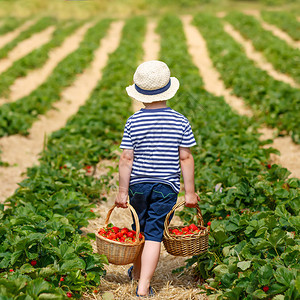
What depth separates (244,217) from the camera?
143 inches

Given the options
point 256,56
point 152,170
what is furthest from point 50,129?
point 256,56

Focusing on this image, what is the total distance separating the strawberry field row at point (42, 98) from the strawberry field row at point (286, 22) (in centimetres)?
979

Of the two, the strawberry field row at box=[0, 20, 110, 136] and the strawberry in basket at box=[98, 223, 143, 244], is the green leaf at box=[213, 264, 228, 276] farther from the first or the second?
the strawberry field row at box=[0, 20, 110, 136]

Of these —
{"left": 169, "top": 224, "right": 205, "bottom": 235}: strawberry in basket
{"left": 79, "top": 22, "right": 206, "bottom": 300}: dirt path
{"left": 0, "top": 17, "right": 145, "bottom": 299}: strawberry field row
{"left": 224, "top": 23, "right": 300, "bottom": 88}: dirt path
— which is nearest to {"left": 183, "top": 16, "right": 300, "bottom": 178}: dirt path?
{"left": 224, "top": 23, "right": 300, "bottom": 88}: dirt path

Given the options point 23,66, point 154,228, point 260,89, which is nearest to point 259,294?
point 154,228

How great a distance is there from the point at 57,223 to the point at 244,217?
1538mm

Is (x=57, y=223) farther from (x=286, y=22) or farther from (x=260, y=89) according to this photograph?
(x=286, y=22)

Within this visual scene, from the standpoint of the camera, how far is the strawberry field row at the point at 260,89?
842 cm

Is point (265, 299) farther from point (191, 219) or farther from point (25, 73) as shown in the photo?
point (25, 73)

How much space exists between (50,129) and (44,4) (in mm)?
40472

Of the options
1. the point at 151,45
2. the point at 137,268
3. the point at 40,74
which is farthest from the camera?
the point at 151,45

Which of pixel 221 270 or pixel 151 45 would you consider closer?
pixel 221 270

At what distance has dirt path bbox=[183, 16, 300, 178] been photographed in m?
6.75

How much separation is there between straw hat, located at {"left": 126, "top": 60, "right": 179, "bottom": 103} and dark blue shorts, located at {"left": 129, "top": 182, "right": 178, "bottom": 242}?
65 centimetres
